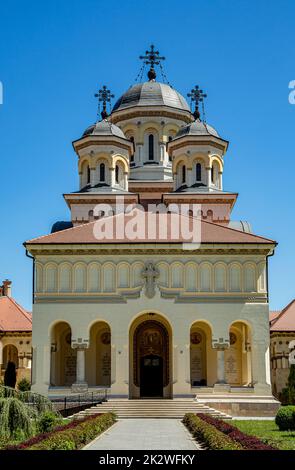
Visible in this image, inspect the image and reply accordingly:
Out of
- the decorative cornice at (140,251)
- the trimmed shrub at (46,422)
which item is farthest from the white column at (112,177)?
the trimmed shrub at (46,422)

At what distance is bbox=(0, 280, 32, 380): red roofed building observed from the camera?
163 feet

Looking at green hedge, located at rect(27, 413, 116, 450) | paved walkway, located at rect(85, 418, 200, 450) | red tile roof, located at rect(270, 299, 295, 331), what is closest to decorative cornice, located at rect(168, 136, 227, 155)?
red tile roof, located at rect(270, 299, 295, 331)

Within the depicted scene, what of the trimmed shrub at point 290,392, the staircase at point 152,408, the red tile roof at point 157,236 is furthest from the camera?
the red tile roof at point 157,236

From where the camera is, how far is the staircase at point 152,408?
34188mm

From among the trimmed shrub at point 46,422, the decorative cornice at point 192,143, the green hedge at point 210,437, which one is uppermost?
the decorative cornice at point 192,143

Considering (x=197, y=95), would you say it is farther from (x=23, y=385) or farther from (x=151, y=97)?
(x=23, y=385)

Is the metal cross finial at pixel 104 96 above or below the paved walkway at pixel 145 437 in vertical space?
above

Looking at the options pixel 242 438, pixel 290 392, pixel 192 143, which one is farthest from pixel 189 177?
pixel 242 438

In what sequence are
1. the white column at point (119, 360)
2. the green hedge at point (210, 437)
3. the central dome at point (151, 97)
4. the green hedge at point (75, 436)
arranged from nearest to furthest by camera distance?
1. the green hedge at point (75, 436)
2. the green hedge at point (210, 437)
3. the white column at point (119, 360)
4. the central dome at point (151, 97)

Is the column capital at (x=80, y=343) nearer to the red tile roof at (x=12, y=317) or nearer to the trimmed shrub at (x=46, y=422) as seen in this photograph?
the red tile roof at (x=12, y=317)

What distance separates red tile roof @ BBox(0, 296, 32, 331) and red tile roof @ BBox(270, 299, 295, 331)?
54.6 feet

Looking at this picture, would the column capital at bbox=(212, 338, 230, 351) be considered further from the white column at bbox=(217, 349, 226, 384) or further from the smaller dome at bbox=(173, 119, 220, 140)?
the smaller dome at bbox=(173, 119, 220, 140)
